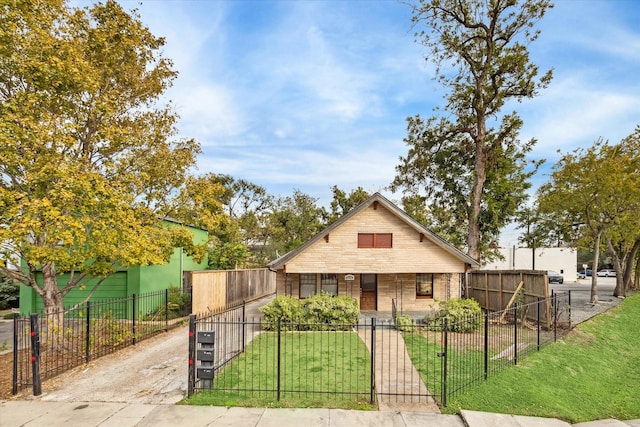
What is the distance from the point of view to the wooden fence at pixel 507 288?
1393 cm

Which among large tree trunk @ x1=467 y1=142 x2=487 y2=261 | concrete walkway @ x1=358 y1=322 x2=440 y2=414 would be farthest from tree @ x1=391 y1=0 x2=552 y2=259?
concrete walkway @ x1=358 y1=322 x2=440 y2=414

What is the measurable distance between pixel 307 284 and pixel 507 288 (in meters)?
9.63

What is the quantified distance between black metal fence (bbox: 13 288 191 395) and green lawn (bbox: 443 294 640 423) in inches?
353

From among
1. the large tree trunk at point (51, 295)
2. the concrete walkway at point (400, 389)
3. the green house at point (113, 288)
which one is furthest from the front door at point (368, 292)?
the large tree trunk at point (51, 295)

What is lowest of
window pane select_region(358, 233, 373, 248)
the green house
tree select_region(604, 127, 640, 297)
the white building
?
the white building

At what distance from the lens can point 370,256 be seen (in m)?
18.0

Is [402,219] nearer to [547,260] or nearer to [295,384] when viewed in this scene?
[295,384]

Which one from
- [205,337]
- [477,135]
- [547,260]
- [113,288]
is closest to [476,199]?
[477,135]

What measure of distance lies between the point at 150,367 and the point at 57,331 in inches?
110

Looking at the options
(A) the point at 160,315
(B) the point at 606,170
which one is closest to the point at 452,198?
(B) the point at 606,170

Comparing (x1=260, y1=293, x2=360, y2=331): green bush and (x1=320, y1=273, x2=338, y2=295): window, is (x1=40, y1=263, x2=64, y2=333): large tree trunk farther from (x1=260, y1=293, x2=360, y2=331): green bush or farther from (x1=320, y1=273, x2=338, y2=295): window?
(x1=320, y1=273, x2=338, y2=295): window

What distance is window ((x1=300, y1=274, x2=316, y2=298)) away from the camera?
62.5 ft

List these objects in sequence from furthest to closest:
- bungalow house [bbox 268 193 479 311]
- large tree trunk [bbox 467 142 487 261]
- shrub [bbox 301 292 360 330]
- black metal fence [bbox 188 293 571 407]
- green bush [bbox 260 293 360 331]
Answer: large tree trunk [bbox 467 142 487 261] < bungalow house [bbox 268 193 479 311] < shrub [bbox 301 292 360 330] < green bush [bbox 260 293 360 331] < black metal fence [bbox 188 293 571 407]

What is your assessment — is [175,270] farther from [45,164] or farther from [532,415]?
[532,415]
